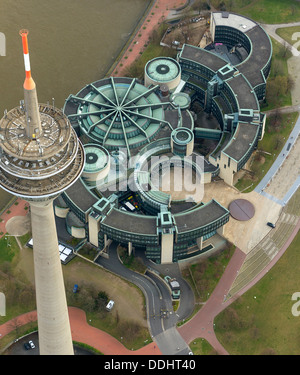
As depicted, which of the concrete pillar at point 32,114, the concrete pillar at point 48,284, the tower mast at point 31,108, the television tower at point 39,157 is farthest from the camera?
the concrete pillar at point 48,284

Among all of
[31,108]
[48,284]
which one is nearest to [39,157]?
[31,108]

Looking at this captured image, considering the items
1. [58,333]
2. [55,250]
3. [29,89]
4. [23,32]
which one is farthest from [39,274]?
[23,32]

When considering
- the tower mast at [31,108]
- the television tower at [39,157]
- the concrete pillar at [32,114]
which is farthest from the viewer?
the television tower at [39,157]

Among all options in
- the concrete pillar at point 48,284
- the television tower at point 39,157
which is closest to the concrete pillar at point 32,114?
the television tower at point 39,157

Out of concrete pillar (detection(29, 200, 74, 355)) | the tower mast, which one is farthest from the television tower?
concrete pillar (detection(29, 200, 74, 355))

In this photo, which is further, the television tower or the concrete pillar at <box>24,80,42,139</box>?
A: the television tower

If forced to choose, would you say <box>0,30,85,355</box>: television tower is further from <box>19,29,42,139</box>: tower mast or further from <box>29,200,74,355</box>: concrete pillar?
<box>29,200,74,355</box>: concrete pillar

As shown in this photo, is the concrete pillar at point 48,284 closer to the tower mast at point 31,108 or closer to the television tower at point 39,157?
the television tower at point 39,157

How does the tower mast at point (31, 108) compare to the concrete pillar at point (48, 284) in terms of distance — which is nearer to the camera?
the tower mast at point (31, 108)

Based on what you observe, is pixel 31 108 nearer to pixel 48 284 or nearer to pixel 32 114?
pixel 32 114

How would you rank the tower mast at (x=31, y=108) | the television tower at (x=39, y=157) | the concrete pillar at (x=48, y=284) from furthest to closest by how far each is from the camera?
the concrete pillar at (x=48, y=284)
the television tower at (x=39, y=157)
the tower mast at (x=31, y=108)

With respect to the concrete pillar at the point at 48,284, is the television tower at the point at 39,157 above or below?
above
